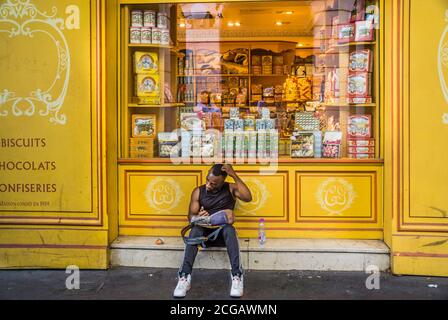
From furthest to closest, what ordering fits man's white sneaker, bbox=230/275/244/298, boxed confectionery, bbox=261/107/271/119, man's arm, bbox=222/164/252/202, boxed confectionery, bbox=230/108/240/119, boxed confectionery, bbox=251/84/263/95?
boxed confectionery, bbox=251/84/263/95
boxed confectionery, bbox=261/107/271/119
boxed confectionery, bbox=230/108/240/119
man's arm, bbox=222/164/252/202
man's white sneaker, bbox=230/275/244/298

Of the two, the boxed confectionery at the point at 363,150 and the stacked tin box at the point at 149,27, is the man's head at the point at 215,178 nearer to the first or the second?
the boxed confectionery at the point at 363,150

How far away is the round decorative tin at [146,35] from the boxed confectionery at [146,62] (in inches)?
5.4

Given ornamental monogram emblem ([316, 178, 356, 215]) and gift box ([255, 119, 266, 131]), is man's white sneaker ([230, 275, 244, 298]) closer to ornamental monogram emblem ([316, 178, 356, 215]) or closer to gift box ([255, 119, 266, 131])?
ornamental monogram emblem ([316, 178, 356, 215])

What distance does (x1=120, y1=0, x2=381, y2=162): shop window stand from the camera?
20.7ft

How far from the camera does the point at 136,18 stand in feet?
21.1

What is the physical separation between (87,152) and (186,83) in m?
1.73

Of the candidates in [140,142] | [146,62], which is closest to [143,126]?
[140,142]

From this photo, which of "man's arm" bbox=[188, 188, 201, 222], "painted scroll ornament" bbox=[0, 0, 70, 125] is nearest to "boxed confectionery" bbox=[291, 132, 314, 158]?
"man's arm" bbox=[188, 188, 201, 222]

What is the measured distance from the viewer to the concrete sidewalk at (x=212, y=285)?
518 cm

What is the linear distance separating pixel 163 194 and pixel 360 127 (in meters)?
2.32

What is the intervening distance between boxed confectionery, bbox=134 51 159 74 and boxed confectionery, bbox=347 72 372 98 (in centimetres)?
224

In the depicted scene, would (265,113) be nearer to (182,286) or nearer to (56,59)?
(56,59)
